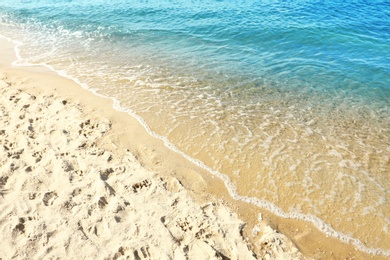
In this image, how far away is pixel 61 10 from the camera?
2052 centimetres

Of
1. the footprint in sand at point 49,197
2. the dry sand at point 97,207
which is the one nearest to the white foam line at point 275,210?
the dry sand at point 97,207

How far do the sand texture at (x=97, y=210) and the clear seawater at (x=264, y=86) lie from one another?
1157 mm

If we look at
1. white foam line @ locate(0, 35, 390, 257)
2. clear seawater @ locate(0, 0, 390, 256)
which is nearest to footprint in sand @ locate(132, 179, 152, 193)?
white foam line @ locate(0, 35, 390, 257)

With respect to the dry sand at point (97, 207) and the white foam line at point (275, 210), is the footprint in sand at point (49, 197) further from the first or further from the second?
the white foam line at point (275, 210)

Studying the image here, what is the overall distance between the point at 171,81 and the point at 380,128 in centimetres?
677

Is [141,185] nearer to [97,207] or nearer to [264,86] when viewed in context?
[97,207]

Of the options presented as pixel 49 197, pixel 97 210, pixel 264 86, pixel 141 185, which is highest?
pixel 49 197

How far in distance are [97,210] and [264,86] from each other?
7.08m

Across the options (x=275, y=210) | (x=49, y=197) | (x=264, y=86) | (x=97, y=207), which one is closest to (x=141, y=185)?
(x=97, y=207)

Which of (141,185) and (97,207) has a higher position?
(97,207)

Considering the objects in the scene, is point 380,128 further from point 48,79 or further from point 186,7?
point 186,7

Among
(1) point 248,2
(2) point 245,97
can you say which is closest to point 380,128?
(2) point 245,97

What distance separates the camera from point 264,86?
956 cm

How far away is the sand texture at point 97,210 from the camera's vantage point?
417 cm
